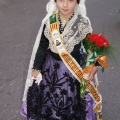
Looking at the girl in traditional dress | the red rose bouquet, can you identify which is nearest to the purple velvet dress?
the girl in traditional dress

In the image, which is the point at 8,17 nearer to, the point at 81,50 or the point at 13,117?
the point at 13,117

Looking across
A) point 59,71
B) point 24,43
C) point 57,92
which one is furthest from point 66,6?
point 24,43

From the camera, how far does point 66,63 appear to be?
2953 millimetres

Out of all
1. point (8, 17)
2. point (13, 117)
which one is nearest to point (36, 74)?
point (13, 117)

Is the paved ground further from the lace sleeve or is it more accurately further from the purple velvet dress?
the lace sleeve

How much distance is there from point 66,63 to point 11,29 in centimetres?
382

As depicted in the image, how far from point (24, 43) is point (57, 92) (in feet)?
9.64

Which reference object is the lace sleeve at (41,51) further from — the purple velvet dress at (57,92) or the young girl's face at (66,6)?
the young girl's face at (66,6)

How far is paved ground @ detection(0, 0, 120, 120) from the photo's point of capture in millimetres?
4137

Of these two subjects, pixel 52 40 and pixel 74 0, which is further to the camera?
pixel 52 40

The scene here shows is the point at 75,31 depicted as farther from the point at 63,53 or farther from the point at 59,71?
the point at 59,71

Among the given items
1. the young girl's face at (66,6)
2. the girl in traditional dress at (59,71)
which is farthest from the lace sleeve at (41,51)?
the young girl's face at (66,6)

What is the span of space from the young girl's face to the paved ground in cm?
157

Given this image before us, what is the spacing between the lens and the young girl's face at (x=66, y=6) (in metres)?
2.73
